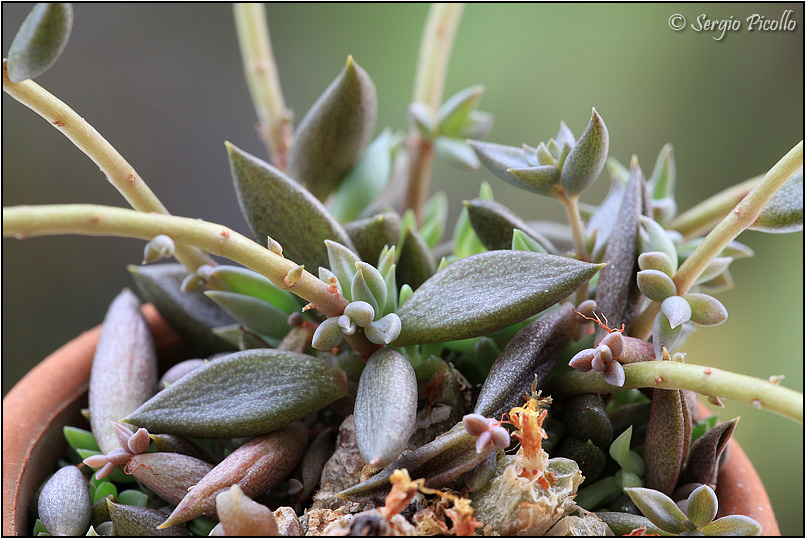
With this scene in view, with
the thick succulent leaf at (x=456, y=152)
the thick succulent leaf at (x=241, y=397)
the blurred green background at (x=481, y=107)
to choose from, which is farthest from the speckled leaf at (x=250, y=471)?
the blurred green background at (x=481, y=107)

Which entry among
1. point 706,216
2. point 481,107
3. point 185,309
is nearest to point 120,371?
point 185,309

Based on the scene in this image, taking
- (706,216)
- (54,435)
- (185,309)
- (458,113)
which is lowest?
(54,435)

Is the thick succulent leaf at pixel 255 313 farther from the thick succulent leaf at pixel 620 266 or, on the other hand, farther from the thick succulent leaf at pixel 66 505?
the thick succulent leaf at pixel 620 266

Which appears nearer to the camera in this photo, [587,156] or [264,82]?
[587,156]

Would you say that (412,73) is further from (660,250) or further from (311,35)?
(660,250)

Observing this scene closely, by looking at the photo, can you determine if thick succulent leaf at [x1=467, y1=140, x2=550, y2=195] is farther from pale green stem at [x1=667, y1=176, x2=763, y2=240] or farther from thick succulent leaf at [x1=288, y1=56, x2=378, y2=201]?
pale green stem at [x1=667, y1=176, x2=763, y2=240]

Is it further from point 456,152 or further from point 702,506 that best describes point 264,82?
point 702,506

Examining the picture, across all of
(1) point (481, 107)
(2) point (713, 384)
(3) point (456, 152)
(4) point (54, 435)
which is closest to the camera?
(2) point (713, 384)

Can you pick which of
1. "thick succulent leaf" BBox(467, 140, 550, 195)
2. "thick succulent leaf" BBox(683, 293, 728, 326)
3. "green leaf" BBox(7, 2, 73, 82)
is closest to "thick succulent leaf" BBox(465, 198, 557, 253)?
"thick succulent leaf" BBox(467, 140, 550, 195)
